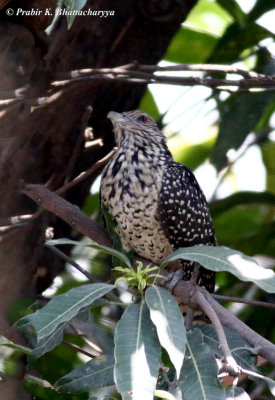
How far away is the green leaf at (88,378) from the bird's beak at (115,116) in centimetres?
175

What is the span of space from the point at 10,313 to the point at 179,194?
1112mm

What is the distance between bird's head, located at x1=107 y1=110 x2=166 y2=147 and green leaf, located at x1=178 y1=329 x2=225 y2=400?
1979 millimetres

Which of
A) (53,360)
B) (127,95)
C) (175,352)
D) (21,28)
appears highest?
(21,28)

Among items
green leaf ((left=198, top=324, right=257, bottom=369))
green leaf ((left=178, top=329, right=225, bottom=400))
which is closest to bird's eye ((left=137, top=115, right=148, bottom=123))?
green leaf ((left=198, top=324, right=257, bottom=369))

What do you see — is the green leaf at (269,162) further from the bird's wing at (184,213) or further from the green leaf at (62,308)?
the green leaf at (62,308)

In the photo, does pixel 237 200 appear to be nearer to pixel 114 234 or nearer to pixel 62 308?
pixel 114 234

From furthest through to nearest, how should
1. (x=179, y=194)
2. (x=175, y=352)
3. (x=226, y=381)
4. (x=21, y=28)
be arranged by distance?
(x=179, y=194) → (x=21, y=28) → (x=226, y=381) → (x=175, y=352)

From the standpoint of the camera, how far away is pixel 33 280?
4.69 meters

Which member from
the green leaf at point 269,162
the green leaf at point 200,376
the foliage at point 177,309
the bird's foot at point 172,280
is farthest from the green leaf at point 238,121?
the green leaf at point 200,376

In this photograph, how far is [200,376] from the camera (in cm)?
288

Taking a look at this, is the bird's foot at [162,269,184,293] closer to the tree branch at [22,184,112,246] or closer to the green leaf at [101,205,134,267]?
the green leaf at [101,205,134,267]

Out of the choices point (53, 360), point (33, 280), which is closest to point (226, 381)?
point (53, 360)

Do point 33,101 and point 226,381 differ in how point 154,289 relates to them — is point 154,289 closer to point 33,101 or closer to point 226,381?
point 226,381

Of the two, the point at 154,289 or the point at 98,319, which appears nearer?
the point at 154,289
